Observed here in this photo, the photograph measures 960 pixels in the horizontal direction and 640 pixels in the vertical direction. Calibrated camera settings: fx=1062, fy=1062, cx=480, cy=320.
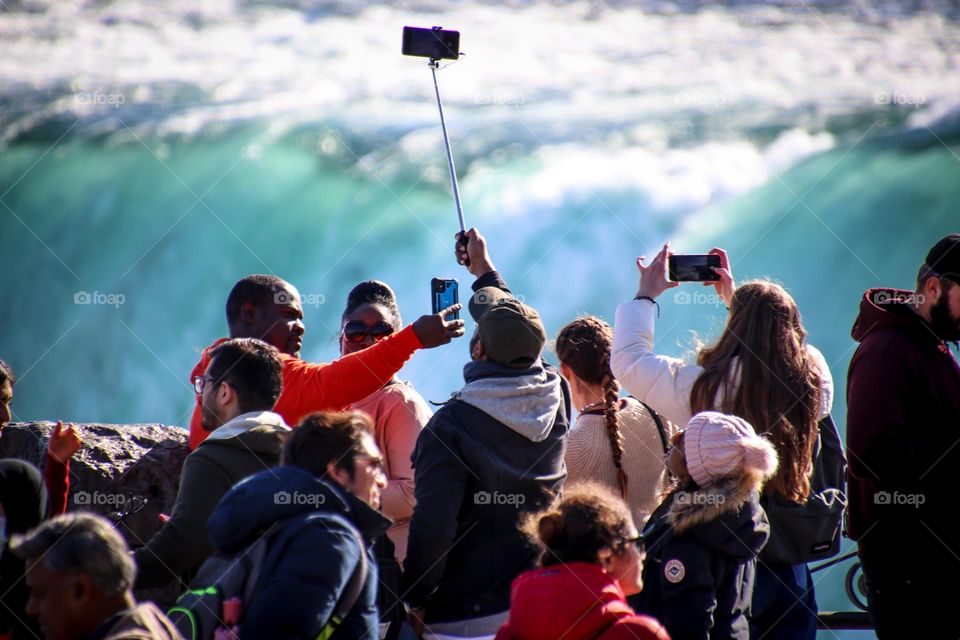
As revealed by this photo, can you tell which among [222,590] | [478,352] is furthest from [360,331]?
[222,590]

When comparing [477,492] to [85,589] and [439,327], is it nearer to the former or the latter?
[439,327]

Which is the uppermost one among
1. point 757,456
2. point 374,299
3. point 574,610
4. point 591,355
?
point 374,299

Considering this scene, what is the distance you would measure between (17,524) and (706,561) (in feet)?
5.71

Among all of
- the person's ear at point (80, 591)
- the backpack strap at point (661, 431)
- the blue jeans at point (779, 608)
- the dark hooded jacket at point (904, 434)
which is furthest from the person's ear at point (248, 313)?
the dark hooded jacket at point (904, 434)

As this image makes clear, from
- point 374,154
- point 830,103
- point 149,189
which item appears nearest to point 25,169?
point 149,189

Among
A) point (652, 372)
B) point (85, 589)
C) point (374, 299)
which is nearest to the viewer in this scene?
point (85, 589)

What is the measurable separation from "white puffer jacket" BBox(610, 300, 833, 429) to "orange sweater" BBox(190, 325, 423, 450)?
24.4 inches

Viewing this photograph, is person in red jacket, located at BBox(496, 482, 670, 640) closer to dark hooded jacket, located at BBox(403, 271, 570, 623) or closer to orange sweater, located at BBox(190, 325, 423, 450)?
dark hooded jacket, located at BBox(403, 271, 570, 623)

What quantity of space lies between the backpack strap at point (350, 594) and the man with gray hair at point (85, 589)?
0.30 meters

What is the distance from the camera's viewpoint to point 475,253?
3.60 m

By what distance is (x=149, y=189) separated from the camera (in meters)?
6.05

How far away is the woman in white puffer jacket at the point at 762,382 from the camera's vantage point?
2.96 meters

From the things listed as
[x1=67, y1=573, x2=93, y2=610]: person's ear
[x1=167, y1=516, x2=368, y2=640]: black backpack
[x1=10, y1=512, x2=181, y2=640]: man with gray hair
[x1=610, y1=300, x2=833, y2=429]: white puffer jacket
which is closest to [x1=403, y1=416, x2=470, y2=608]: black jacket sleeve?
[x1=167, y1=516, x2=368, y2=640]: black backpack

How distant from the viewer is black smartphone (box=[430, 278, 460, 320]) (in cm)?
354
